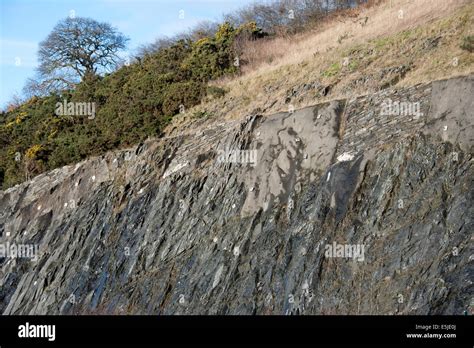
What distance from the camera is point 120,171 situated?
25688 mm

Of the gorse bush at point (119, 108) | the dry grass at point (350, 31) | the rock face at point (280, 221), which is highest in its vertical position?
the dry grass at point (350, 31)

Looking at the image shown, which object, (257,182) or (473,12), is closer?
(257,182)

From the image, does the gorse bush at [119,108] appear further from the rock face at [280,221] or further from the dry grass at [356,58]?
the rock face at [280,221]

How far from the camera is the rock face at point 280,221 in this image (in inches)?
598

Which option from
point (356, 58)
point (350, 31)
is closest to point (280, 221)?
Result: point (356, 58)

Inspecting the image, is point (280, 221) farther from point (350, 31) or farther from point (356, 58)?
point (350, 31)

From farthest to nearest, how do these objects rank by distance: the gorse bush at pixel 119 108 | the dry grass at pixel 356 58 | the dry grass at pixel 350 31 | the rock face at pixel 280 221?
the gorse bush at pixel 119 108, the dry grass at pixel 350 31, the dry grass at pixel 356 58, the rock face at pixel 280 221

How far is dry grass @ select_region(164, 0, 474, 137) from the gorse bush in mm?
1451

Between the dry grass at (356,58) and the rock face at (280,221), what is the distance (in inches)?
59.8

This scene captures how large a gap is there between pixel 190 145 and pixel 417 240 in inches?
440

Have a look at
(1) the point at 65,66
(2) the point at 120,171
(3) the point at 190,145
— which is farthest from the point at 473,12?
(1) the point at 65,66

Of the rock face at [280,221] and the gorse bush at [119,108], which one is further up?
the gorse bush at [119,108]

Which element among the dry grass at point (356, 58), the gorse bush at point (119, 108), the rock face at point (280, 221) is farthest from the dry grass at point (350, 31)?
the rock face at point (280, 221)
